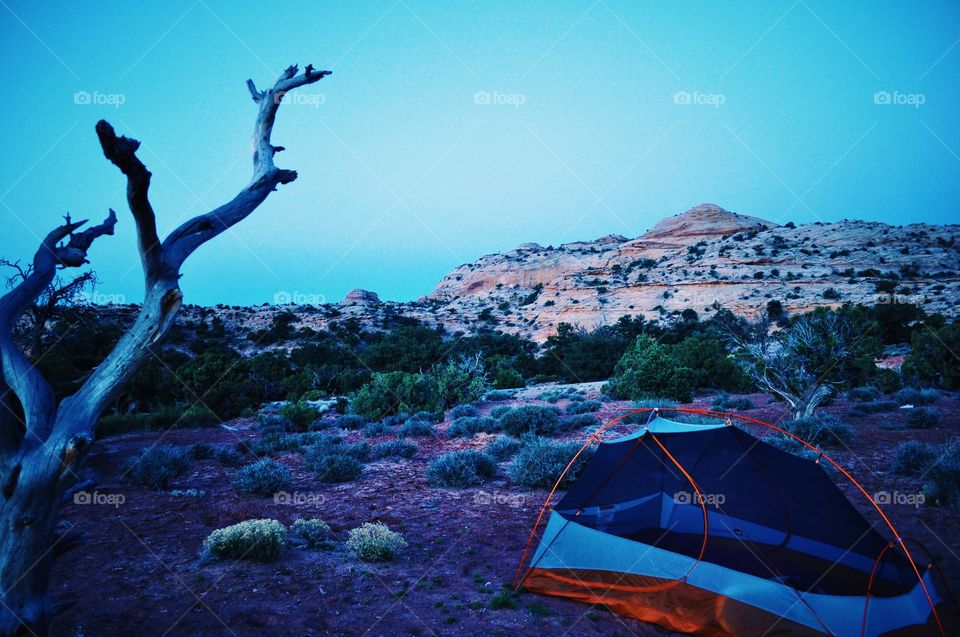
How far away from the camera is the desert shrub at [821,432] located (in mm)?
10938

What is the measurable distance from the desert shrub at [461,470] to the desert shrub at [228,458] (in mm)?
4479

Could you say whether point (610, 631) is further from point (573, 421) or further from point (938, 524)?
point (573, 421)

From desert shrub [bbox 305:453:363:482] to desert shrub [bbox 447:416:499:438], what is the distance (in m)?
3.75

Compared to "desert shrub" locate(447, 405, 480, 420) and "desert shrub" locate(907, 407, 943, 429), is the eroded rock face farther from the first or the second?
"desert shrub" locate(447, 405, 480, 420)

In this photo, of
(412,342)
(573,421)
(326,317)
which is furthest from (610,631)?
(326,317)

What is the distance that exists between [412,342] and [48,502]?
29445mm

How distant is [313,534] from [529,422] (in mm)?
7529

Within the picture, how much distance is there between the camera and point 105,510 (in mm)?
8172

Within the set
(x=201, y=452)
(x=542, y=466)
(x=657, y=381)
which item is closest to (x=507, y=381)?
(x=657, y=381)

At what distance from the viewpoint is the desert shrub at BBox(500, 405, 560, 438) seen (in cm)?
1335

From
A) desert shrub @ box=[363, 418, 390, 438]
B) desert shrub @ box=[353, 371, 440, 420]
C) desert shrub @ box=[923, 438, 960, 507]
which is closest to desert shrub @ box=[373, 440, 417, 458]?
desert shrub @ box=[363, 418, 390, 438]

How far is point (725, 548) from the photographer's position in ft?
19.9

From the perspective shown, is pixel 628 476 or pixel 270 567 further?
pixel 628 476

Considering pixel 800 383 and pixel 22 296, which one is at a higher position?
pixel 800 383
